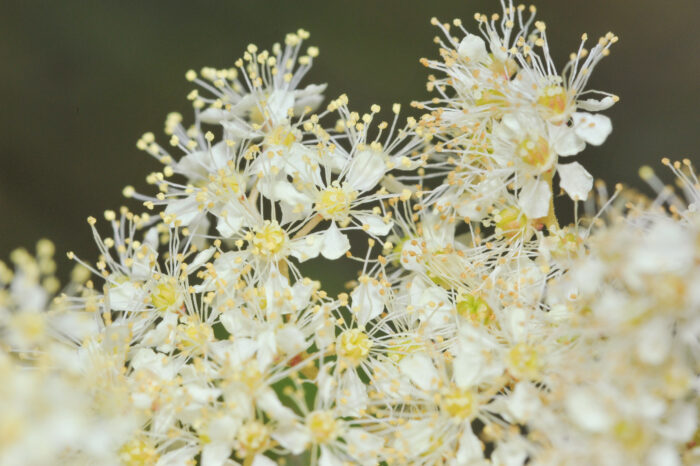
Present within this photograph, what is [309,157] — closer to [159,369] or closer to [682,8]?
[159,369]

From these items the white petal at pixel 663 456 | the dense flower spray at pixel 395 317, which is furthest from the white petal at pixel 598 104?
the white petal at pixel 663 456

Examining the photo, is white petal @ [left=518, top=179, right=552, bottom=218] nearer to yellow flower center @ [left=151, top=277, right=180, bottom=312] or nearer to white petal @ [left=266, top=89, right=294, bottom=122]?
white petal @ [left=266, top=89, right=294, bottom=122]

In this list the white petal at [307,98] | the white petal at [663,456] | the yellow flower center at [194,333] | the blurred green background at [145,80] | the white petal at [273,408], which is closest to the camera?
the white petal at [663,456]

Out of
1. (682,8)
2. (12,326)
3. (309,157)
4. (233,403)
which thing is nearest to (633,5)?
(682,8)

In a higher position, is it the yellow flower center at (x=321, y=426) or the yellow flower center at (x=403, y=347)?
the yellow flower center at (x=403, y=347)

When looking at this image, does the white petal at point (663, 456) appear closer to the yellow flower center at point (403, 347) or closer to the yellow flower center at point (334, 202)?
the yellow flower center at point (403, 347)

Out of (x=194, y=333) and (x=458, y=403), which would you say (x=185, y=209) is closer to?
(x=194, y=333)

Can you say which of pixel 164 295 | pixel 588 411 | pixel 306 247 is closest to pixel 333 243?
pixel 306 247
